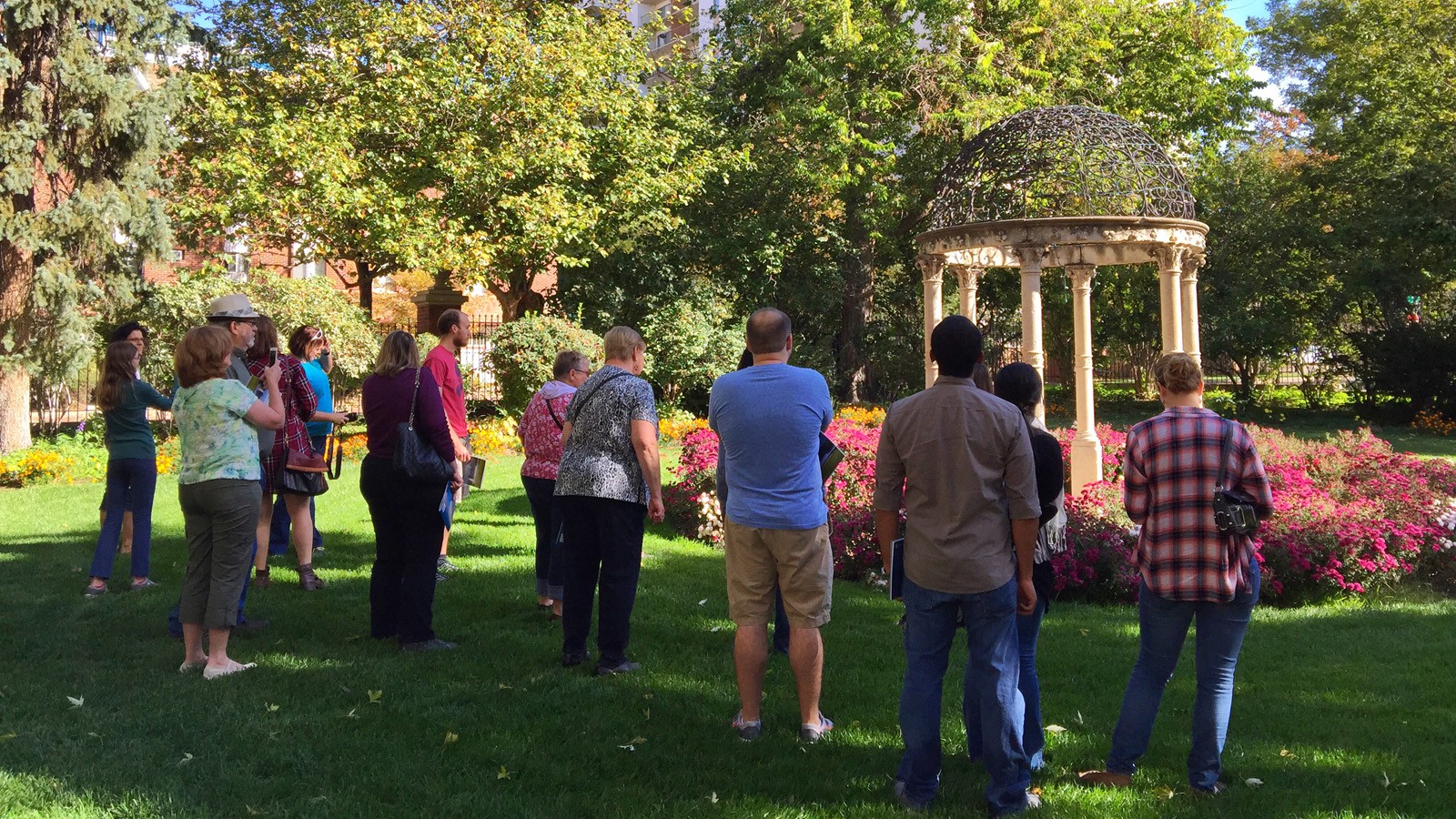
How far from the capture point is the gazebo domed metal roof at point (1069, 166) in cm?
1073

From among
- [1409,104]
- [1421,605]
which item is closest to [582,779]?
[1421,605]

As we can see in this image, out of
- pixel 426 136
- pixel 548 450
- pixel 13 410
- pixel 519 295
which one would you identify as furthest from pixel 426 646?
pixel 519 295

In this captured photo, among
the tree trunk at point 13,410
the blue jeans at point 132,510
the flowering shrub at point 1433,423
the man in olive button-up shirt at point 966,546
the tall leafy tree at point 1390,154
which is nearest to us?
the man in olive button-up shirt at point 966,546

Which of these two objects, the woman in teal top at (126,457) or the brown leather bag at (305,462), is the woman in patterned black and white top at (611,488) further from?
the woman in teal top at (126,457)

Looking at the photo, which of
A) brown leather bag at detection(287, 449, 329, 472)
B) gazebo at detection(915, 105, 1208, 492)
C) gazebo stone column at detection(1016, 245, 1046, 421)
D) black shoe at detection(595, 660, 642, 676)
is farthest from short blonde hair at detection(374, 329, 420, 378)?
gazebo stone column at detection(1016, 245, 1046, 421)

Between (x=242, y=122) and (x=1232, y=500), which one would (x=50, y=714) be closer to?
(x=1232, y=500)

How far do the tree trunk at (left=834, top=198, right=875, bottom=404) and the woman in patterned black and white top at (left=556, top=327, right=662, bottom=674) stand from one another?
62.5 ft

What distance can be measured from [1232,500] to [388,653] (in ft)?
13.6

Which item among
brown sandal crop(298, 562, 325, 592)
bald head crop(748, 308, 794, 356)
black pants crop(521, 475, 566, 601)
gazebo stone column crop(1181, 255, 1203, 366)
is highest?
gazebo stone column crop(1181, 255, 1203, 366)

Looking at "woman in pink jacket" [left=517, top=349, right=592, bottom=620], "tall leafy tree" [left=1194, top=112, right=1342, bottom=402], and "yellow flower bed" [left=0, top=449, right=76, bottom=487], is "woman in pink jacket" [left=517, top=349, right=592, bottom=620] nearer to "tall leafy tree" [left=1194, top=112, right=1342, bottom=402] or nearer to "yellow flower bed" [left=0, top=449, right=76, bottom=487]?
"yellow flower bed" [left=0, top=449, right=76, bottom=487]

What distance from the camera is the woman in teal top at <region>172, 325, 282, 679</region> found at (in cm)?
534

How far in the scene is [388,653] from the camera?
5832 millimetres

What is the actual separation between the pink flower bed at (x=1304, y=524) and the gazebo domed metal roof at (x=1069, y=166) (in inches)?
104

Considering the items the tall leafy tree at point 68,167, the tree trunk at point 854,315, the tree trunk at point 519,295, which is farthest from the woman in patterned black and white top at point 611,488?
the tree trunk at point 519,295
